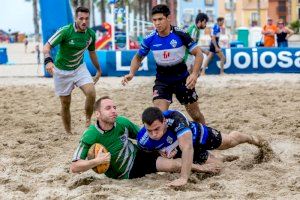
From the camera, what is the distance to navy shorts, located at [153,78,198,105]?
696cm

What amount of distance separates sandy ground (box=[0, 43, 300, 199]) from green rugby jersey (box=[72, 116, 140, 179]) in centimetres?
13

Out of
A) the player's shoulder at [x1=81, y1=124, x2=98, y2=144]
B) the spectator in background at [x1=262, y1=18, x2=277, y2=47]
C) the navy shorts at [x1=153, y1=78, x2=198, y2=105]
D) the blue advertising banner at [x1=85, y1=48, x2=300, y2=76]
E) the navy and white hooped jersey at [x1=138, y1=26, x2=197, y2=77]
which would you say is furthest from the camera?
the spectator in background at [x1=262, y1=18, x2=277, y2=47]

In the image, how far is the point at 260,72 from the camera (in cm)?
1582

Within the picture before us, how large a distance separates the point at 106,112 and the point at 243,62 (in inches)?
433

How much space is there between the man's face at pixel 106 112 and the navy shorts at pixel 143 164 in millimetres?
463

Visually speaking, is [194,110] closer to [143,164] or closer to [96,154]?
[143,164]

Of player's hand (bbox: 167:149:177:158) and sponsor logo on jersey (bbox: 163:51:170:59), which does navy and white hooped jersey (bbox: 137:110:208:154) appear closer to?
player's hand (bbox: 167:149:177:158)

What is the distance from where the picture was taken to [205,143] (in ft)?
18.4

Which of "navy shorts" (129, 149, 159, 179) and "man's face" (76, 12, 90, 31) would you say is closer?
"navy shorts" (129, 149, 159, 179)

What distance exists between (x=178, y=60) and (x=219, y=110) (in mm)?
3050

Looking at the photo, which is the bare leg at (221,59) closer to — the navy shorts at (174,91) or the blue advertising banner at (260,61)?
the blue advertising banner at (260,61)

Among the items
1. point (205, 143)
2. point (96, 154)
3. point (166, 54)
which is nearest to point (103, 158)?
point (96, 154)

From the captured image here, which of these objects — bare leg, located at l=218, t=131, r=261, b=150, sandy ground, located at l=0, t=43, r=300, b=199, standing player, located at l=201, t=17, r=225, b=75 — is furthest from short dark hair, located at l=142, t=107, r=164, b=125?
standing player, located at l=201, t=17, r=225, b=75

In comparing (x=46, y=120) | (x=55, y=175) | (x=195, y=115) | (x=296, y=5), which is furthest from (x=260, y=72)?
(x=296, y=5)
